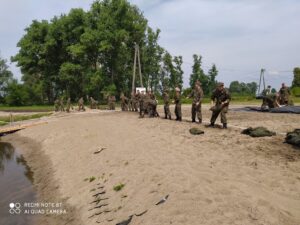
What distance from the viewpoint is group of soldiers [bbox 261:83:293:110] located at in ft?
85.4

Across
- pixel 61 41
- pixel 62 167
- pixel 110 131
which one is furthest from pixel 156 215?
pixel 61 41

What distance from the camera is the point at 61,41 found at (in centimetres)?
7331

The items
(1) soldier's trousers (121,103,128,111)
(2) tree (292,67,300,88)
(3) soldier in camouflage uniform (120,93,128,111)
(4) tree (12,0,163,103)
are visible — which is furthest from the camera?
(2) tree (292,67,300,88)

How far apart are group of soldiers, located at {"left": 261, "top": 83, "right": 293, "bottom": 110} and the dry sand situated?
8.86 meters

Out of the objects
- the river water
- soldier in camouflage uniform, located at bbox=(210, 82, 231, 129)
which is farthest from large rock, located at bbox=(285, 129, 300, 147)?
the river water

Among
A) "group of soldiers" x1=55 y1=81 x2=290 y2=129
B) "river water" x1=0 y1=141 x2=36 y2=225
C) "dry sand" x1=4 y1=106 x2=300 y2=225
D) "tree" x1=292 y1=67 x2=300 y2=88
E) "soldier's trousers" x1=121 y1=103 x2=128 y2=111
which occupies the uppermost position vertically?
"tree" x1=292 y1=67 x2=300 y2=88

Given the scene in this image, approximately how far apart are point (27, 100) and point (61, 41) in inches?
518

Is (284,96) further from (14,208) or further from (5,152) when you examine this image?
(14,208)

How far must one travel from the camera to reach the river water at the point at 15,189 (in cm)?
1005

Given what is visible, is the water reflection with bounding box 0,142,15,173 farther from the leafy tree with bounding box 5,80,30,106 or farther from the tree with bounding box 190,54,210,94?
the tree with bounding box 190,54,210,94

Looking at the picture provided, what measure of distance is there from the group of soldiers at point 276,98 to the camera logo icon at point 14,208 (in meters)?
19.0

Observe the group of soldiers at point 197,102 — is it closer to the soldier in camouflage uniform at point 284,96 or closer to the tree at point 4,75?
the soldier in camouflage uniform at point 284,96

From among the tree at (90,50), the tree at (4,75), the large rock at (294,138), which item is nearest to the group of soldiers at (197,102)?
the large rock at (294,138)

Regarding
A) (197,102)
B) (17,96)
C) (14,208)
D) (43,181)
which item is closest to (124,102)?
(197,102)
